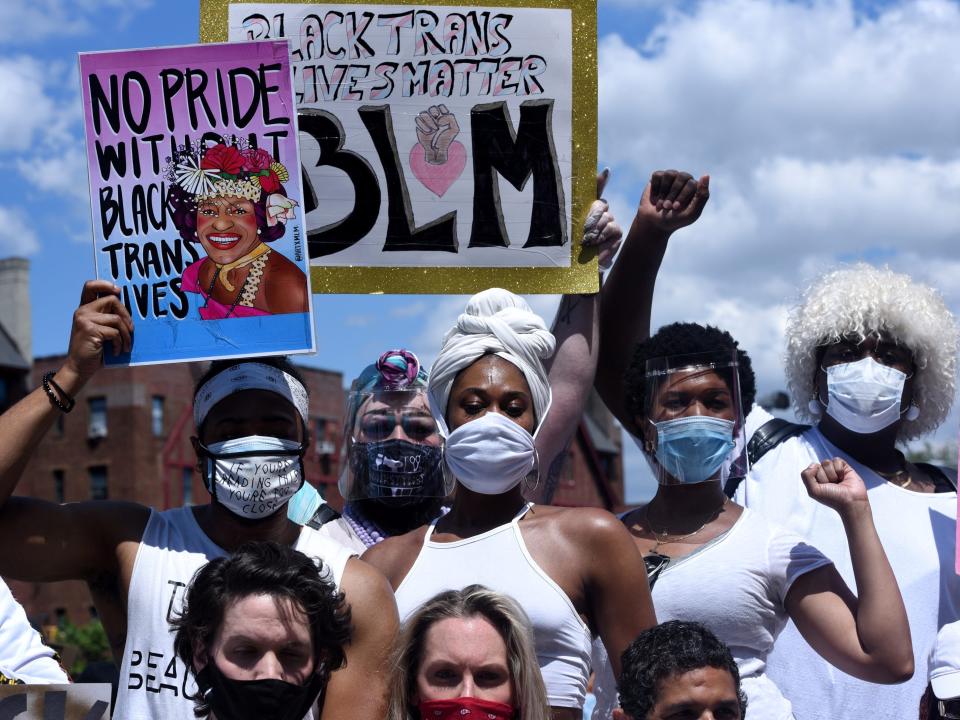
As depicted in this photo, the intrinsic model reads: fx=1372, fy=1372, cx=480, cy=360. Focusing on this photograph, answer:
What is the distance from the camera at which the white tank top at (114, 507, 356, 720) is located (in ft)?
12.0

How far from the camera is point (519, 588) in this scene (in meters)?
3.83

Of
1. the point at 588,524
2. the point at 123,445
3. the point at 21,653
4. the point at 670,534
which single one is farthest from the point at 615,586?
the point at 123,445

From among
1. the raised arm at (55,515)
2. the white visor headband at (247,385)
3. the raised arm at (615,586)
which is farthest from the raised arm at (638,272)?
the raised arm at (55,515)

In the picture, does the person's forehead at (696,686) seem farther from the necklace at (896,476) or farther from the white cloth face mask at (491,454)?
the necklace at (896,476)

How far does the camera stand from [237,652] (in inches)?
130

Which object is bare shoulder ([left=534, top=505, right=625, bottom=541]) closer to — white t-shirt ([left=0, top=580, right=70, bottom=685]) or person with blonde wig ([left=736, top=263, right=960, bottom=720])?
person with blonde wig ([left=736, top=263, right=960, bottom=720])

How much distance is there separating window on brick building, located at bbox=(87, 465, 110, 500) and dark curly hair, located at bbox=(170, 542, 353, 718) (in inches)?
2070

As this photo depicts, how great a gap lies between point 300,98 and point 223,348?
1.30 meters

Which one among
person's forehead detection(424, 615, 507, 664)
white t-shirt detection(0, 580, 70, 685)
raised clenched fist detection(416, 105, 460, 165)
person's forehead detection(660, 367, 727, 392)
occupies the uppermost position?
raised clenched fist detection(416, 105, 460, 165)

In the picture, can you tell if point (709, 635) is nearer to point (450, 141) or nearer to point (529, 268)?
point (529, 268)

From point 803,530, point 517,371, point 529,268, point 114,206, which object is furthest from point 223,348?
point 803,530

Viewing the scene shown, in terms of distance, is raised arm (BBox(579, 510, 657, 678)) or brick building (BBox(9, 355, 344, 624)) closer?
raised arm (BBox(579, 510, 657, 678))

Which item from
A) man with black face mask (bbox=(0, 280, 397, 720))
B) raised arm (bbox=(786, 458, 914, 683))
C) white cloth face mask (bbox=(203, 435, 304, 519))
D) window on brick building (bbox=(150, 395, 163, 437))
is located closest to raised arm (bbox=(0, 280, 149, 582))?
man with black face mask (bbox=(0, 280, 397, 720))

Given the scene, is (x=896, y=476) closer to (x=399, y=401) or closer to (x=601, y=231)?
(x=601, y=231)
